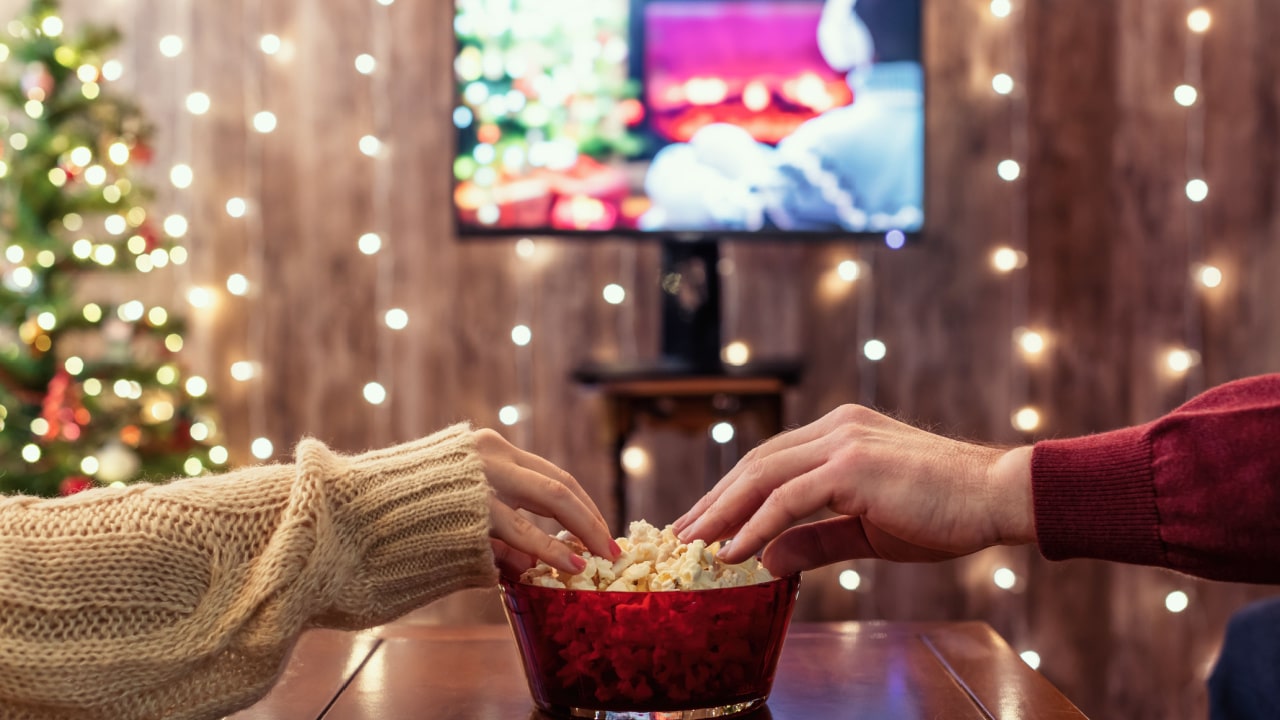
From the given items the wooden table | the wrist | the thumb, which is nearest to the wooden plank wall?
the wooden table

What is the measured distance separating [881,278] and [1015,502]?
2180 millimetres

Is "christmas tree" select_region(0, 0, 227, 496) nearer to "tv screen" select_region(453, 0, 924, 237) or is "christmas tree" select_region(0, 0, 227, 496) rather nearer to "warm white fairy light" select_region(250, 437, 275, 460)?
"warm white fairy light" select_region(250, 437, 275, 460)

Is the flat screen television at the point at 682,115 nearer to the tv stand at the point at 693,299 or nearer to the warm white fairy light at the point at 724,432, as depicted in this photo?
the tv stand at the point at 693,299

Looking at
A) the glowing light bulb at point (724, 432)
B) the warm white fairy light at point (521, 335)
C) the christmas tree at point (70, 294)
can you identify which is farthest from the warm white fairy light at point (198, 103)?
the glowing light bulb at point (724, 432)

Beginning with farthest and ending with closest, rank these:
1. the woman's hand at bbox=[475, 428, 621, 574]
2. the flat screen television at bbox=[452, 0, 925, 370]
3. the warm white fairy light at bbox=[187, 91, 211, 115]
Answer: the warm white fairy light at bbox=[187, 91, 211, 115]
the flat screen television at bbox=[452, 0, 925, 370]
the woman's hand at bbox=[475, 428, 621, 574]

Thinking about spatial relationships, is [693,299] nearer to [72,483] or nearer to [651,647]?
[72,483]

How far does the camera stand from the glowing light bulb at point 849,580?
297cm

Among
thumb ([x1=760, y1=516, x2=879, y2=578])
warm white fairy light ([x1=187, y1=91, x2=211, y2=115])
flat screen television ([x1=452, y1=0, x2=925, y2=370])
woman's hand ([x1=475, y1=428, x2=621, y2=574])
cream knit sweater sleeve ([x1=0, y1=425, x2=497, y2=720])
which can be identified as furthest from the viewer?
warm white fairy light ([x1=187, y1=91, x2=211, y2=115])

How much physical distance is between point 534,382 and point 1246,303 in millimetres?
1885

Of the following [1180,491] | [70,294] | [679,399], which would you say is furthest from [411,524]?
[70,294]

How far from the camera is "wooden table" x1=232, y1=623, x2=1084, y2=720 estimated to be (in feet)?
2.81

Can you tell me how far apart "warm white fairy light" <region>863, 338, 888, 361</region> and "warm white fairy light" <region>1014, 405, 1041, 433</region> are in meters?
0.39

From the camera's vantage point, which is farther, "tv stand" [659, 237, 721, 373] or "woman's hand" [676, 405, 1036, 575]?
"tv stand" [659, 237, 721, 373]

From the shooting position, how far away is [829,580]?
298 centimetres
